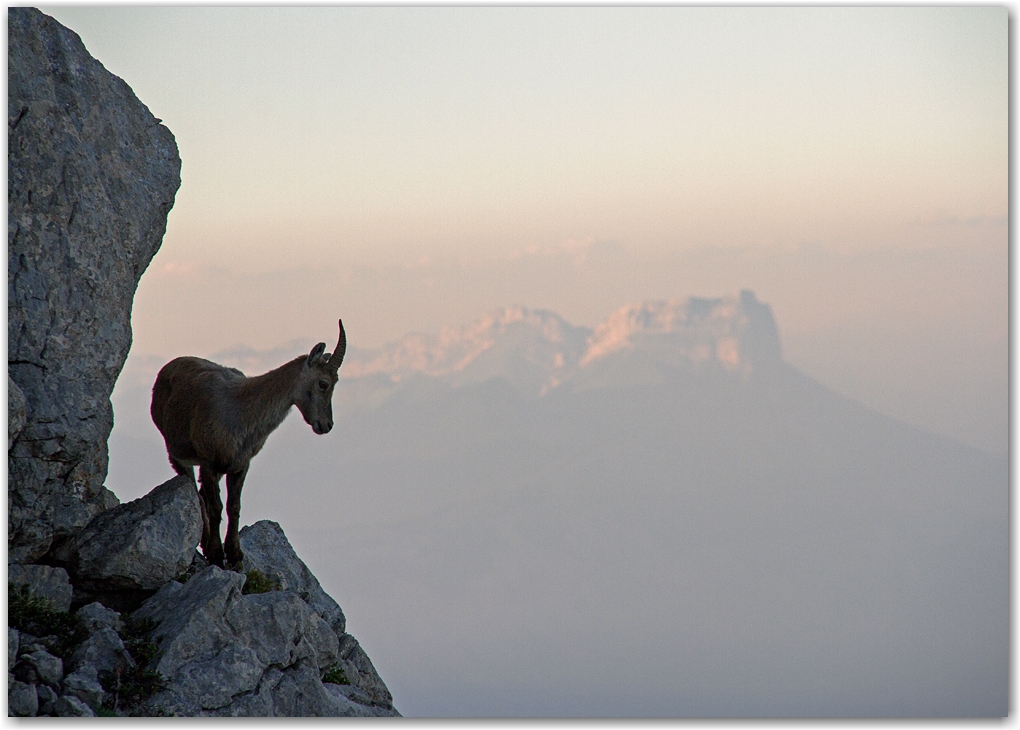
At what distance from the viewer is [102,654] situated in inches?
595

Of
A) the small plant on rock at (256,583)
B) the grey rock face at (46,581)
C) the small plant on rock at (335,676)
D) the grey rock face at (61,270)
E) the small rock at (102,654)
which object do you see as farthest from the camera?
the small plant on rock at (256,583)

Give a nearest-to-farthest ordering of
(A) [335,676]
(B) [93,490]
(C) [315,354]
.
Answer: (B) [93,490] → (C) [315,354] → (A) [335,676]

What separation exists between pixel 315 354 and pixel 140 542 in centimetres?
417

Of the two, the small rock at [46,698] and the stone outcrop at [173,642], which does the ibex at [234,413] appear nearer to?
the stone outcrop at [173,642]

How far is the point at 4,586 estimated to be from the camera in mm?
15156

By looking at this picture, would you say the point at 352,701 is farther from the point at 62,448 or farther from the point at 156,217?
the point at 156,217

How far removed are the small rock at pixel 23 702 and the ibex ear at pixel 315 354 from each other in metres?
6.56

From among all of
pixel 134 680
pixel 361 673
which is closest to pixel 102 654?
pixel 134 680

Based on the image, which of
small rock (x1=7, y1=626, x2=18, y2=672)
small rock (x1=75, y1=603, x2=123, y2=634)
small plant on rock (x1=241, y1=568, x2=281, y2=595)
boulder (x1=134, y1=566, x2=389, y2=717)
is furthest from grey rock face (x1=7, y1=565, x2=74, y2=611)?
small plant on rock (x1=241, y1=568, x2=281, y2=595)

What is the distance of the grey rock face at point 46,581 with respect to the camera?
16.1 m

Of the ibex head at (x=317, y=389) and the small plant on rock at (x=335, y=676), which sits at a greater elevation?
the ibex head at (x=317, y=389)

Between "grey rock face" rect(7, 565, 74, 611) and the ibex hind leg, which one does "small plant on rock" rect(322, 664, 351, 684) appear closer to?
the ibex hind leg

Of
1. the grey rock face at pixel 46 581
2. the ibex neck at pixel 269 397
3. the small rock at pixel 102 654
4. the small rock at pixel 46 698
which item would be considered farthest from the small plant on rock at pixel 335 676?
the small rock at pixel 46 698

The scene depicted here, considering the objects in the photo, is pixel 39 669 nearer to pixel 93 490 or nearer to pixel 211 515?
pixel 93 490
